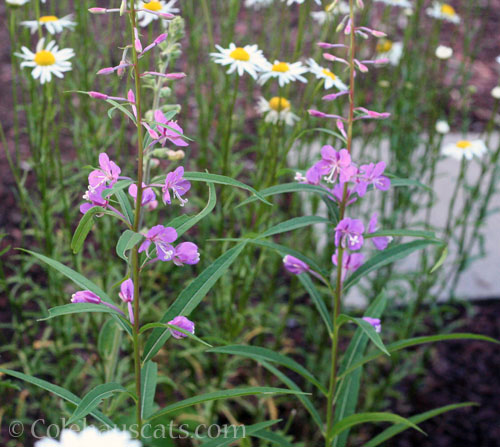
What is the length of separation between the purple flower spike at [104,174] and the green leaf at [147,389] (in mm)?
366

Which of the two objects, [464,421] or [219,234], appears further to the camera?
[464,421]

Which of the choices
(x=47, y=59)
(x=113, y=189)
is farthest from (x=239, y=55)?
(x=113, y=189)

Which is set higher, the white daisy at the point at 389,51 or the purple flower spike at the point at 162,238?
the white daisy at the point at 389,51

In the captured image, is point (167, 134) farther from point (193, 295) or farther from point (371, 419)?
point (371, 419)

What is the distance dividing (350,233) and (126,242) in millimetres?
422

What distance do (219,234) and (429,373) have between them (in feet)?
3.37

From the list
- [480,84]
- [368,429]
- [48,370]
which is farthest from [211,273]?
[480,84]

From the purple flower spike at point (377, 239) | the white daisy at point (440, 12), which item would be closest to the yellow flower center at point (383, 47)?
the white daisy at point (440, 12)

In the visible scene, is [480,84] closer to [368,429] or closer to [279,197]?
[279,197]

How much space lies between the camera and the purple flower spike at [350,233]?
109 centimetres

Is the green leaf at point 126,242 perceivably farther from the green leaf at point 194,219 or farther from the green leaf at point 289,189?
the green leaf at point 289,189

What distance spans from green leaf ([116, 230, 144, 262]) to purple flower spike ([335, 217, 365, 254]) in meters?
0.37

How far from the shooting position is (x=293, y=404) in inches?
83.9

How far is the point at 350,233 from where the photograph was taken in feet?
3.62
